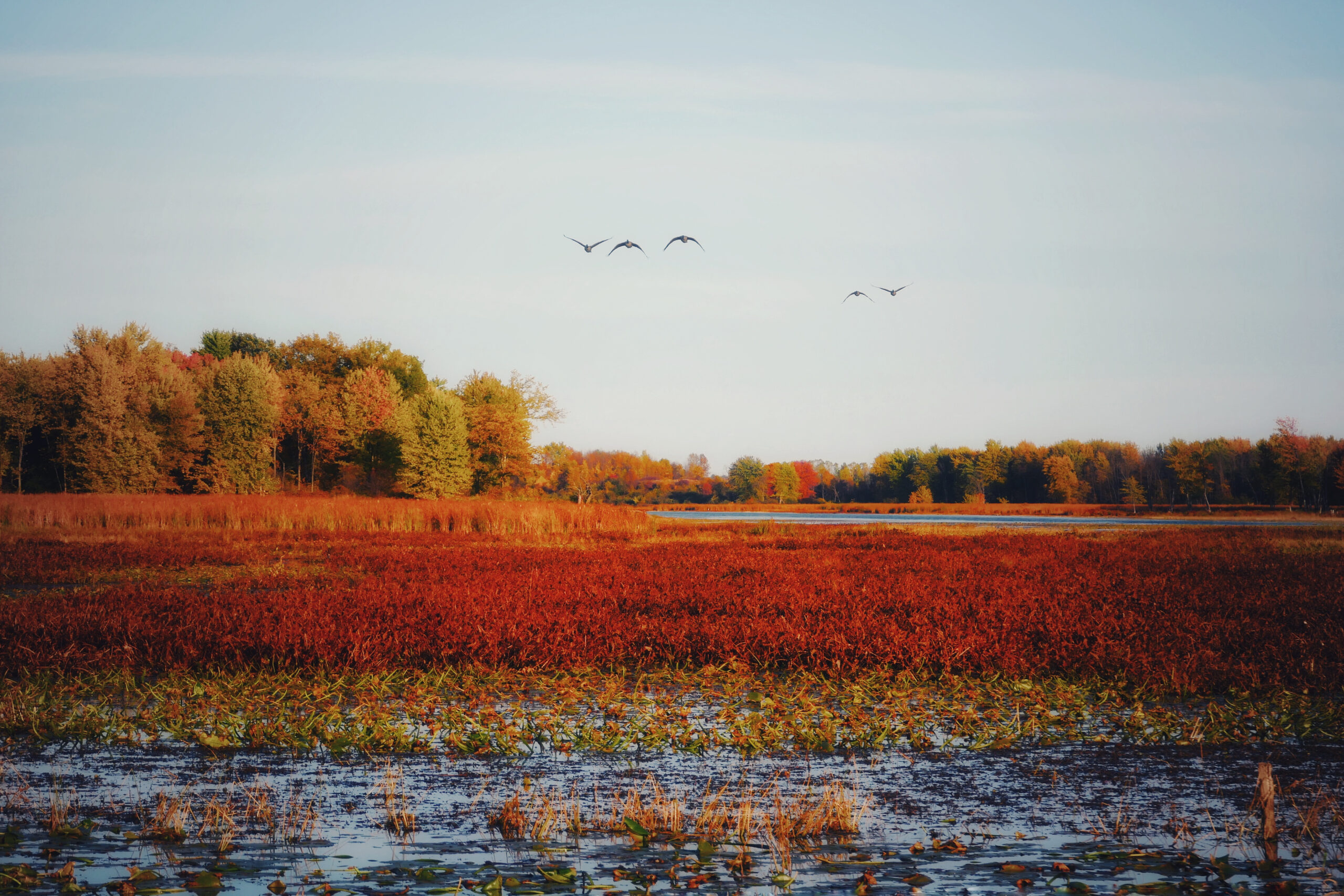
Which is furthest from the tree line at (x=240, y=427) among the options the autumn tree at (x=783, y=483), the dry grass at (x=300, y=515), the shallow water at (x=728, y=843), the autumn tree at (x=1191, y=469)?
the autumn tree at (x=783, y=483)

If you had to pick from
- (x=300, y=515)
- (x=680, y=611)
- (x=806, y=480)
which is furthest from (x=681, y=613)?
(x=806, y=480)

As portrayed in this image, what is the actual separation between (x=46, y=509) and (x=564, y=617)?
2651cm

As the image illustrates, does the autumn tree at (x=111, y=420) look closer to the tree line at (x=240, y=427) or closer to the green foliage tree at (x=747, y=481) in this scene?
the tree line at (x=240, y=427)

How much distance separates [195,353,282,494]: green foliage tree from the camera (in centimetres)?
5184

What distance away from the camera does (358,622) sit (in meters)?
11.5

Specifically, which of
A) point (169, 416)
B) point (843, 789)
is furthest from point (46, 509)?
point (843, 789)

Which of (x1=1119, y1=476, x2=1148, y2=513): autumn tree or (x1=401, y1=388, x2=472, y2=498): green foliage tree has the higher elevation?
(x1=401, y1=388, x2=472, y2=498): green foliage tree

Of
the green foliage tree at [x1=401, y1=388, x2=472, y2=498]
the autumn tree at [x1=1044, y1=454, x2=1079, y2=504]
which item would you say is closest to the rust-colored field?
the green foliage tree at [x1=401, y1=388, x2=472, y2=498]

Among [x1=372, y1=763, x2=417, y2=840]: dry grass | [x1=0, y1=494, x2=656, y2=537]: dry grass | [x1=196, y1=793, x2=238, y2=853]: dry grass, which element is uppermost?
[x1=0, y1=494, x2=656, y2=537]: dry grass

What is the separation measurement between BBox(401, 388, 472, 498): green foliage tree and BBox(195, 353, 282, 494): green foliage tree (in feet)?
26.0

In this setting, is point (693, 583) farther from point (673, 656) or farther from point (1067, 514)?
point (1067, 514)

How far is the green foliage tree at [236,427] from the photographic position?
2041 inches

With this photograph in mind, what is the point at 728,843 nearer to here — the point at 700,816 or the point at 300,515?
the point at 700,816

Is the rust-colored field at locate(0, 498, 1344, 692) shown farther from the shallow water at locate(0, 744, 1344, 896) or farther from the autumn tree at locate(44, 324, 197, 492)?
the autumn tree at locate(44, 324, 197, 492)
